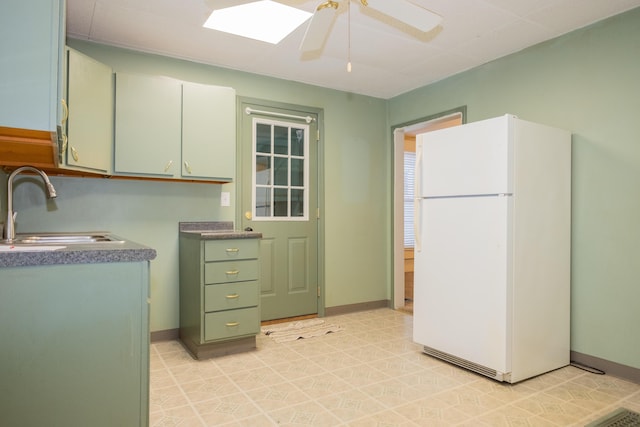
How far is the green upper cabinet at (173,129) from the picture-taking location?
2.87m

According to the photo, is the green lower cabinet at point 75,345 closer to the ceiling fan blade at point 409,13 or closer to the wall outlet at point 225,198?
the ceiling fan blade at point 409,13

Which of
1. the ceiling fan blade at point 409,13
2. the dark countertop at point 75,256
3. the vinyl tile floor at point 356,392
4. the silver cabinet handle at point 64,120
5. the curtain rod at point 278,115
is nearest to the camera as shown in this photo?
the dark countertop at point 75,256

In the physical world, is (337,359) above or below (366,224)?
below

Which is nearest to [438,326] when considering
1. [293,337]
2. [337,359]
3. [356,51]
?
[337,359]

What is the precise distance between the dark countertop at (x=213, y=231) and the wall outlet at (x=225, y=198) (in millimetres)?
169

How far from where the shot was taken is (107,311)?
4.58 ft

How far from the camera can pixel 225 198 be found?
3.54m

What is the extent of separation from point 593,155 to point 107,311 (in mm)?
3036

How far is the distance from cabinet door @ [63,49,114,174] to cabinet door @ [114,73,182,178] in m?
0.07

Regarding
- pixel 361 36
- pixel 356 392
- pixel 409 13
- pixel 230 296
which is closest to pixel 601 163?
pixel 409 13

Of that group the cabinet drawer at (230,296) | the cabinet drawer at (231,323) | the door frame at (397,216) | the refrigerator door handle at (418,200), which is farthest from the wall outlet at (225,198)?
the door frame at (397,216)

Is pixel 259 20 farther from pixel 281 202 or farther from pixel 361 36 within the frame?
pixel 281 202

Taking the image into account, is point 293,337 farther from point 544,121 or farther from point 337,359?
point 544,121

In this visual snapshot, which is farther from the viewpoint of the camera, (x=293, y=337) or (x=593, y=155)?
(x=293, y=337)
